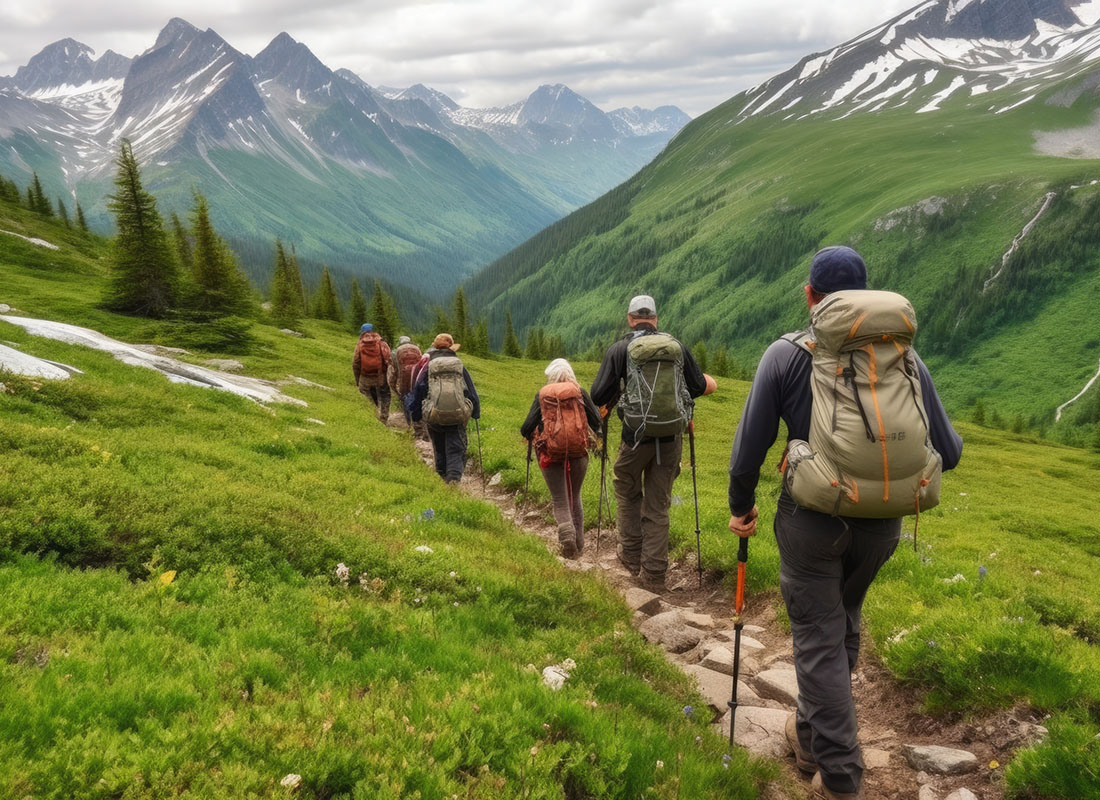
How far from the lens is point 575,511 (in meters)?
12.5

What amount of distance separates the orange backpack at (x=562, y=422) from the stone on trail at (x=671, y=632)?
11.4 ft

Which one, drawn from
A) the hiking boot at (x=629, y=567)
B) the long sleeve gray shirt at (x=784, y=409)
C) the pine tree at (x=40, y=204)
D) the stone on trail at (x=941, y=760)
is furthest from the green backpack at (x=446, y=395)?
the pine tree at (x=40, y=204)

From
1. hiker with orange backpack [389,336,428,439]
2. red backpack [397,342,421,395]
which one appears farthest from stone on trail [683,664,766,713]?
red backpack [397,342,421,395]

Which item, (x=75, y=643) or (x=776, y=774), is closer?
(x=75, y=643)

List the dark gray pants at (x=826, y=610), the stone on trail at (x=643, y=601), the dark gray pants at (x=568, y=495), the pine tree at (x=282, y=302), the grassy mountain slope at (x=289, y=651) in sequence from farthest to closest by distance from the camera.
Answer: the pine tree at (x=282, y=302), the dark gray pants at (x=568, y=495), the stone on trail at (x=643, y=601), the dark gray pants at (x=826, y=610), the grassy mountain slope at (x=289, y=651)

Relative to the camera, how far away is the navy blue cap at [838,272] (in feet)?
18.1

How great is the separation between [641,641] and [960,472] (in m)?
40.4

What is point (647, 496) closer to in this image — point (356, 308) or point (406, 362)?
point (406, 362)

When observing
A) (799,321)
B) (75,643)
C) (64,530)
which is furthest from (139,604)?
(799,321)

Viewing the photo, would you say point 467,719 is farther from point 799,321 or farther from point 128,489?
point 799,321

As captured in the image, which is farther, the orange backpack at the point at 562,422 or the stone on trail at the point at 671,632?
the orange backpack at the point at 562,422

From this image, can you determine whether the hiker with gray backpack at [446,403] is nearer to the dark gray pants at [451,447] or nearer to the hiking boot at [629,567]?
the dark gray pants at [451,447]

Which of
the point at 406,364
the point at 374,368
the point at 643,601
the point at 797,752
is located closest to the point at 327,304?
the point at 374,368

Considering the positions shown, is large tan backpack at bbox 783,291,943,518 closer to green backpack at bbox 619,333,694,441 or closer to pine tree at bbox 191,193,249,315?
green backpack at bbox 619,333,694,441
